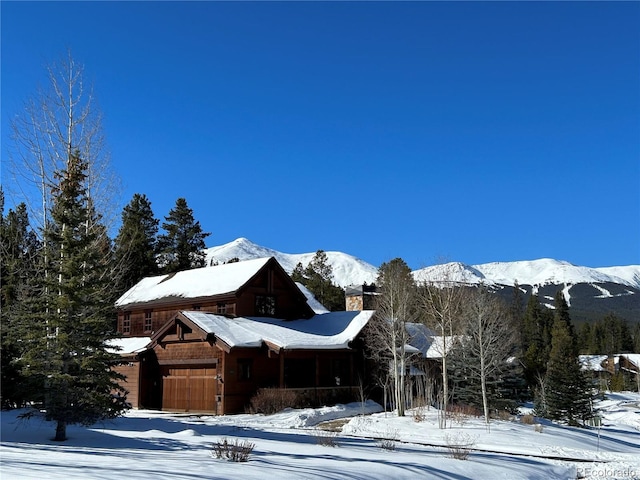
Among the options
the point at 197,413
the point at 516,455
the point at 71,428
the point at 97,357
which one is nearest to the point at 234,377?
the point at 197,413

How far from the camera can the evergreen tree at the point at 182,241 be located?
59094 millimetres

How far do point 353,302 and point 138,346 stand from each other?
17613 mm

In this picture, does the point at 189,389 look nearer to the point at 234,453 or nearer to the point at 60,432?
the point at 60,432

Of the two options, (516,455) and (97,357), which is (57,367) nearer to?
(97,357)

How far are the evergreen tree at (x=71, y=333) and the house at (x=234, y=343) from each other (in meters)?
10.7

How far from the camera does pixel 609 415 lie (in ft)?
166

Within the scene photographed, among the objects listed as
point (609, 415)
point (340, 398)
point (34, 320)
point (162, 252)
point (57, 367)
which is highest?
point (162, 252)

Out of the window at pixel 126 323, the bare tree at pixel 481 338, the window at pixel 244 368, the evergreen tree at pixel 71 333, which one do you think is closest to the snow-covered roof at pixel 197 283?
the window at pixel 126 323

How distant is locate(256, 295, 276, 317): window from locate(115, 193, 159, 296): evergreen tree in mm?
18306

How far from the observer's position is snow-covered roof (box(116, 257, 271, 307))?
35.9m

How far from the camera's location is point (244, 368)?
30.1 metres

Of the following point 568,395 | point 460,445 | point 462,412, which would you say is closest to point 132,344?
point 462,412

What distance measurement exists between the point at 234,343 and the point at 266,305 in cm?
776

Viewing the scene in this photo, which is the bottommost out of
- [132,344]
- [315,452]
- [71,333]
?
[315,452]
